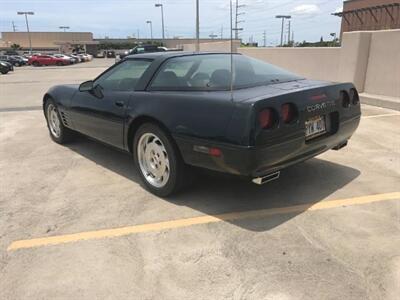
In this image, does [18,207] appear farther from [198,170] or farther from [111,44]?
[111,44]

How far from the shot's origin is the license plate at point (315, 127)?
3550 millimetres

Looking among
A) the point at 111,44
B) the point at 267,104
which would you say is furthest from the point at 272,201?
the point at 111,44

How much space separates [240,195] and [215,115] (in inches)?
41.7

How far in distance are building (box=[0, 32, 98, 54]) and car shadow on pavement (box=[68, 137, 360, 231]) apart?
112 m

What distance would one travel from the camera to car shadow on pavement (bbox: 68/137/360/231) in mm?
3539

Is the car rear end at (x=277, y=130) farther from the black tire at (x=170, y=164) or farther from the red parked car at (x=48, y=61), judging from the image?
the red parked car at (x=48, y=61)

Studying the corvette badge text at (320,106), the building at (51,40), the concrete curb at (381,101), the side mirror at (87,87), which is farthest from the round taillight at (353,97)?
the building at (51,40)

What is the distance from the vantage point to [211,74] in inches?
155

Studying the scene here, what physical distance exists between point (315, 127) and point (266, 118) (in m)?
0.71

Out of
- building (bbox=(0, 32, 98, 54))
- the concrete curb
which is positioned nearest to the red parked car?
the concrete curb

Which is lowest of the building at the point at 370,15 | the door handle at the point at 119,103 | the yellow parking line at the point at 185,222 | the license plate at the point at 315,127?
the yellow parking line at the point at 185,222

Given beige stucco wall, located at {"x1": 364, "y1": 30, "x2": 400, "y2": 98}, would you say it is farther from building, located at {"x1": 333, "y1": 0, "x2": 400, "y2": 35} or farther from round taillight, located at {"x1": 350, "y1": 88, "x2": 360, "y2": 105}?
building, located at {"x1": 333, "y1": 0, "x2": 400, "y2": 35}

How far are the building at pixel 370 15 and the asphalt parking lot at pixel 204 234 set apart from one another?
201 ft

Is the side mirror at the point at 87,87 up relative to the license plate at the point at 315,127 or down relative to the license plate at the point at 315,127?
up
